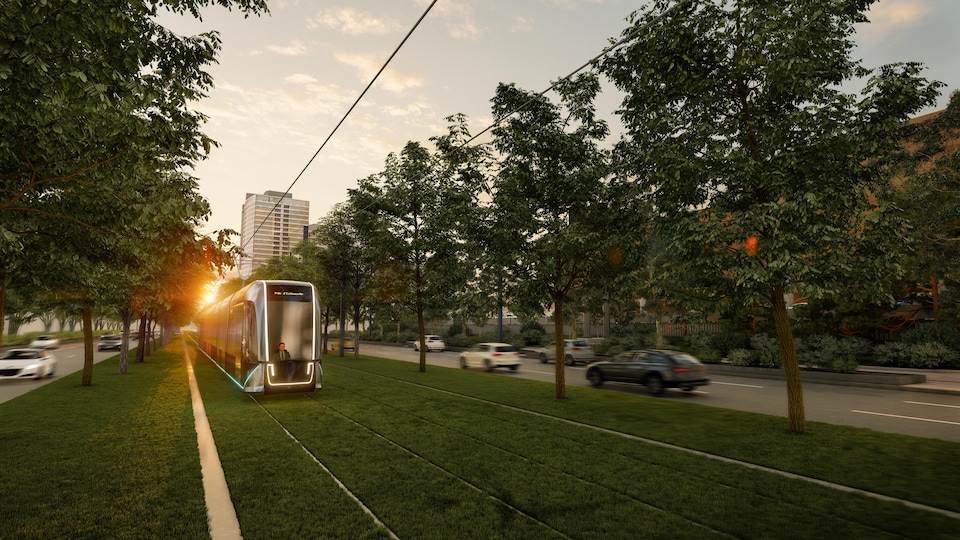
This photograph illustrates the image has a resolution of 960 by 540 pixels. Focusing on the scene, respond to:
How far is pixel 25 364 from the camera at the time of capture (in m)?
20.0

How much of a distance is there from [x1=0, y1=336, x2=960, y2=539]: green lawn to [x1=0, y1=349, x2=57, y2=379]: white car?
9.04m

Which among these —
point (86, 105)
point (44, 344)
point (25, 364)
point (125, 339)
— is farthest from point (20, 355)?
point (44, 344)

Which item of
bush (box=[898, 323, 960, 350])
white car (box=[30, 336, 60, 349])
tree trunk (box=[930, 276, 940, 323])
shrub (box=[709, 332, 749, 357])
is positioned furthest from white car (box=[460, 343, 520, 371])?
white car (box=[30, 336, 60, 349])

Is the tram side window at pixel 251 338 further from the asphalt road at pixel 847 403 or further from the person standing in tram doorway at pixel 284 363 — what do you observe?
the asphalt road at pixel 847 403

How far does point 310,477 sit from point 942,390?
791 inches

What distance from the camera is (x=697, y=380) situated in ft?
52.2

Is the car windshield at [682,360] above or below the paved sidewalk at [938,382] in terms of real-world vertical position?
above

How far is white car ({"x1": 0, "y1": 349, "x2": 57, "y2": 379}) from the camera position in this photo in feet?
64.8

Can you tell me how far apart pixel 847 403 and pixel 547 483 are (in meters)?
12.5

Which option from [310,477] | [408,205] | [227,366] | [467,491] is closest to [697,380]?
[467,491]

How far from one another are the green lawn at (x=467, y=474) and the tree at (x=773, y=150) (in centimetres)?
262

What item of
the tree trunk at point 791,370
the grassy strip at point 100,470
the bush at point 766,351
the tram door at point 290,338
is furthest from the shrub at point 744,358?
the grassy strip at point 100,470

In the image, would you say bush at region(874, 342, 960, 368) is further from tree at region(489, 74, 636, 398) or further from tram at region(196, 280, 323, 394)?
tram at region(196, 280, 323, 394)

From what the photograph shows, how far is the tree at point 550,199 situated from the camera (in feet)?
44.5
